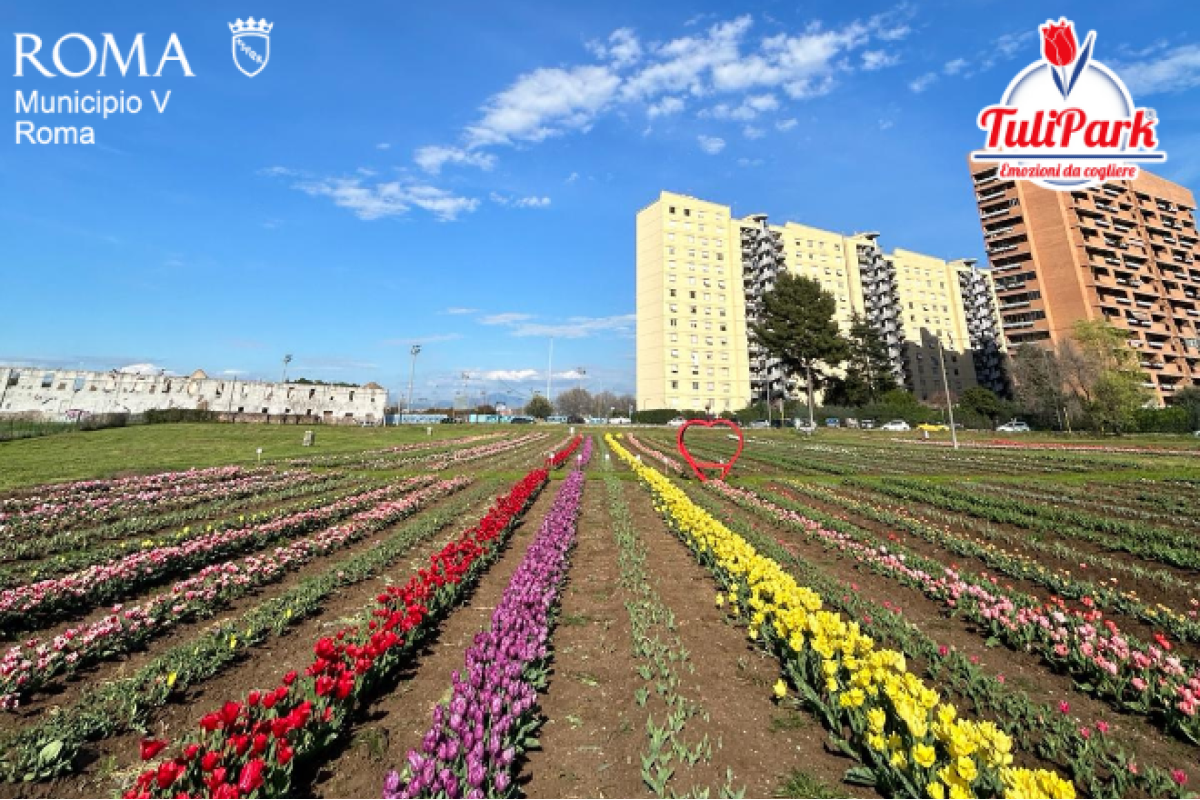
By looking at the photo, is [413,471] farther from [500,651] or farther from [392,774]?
[392,774]

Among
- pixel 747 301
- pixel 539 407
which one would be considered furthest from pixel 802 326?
pixel 539 407

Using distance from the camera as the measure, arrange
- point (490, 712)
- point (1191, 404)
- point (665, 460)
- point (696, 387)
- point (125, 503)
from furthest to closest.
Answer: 1. point (696, 387)
2. point (1191, 404)
3. point (665, 460)
4. point (125, 503)
5. point (490, 712)

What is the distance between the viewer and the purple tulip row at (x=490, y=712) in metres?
2.73

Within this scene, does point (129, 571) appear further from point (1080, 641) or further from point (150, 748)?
point (1080, 641)

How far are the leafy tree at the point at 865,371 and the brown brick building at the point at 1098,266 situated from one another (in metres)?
21.3

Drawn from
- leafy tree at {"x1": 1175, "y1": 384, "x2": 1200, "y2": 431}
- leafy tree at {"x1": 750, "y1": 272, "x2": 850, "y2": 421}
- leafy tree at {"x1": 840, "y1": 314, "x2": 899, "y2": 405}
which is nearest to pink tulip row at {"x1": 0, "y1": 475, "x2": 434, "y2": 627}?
leafy tree at {"x1": 750, "y1": 272, "x2": 850, "y2": 421}

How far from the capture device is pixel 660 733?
11.3 ft

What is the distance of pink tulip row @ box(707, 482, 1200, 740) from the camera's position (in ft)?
13.0

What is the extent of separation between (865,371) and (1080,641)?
7912 centimetres

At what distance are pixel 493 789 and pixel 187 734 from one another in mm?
2651

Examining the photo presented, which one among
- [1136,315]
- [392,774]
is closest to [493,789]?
[392,774]

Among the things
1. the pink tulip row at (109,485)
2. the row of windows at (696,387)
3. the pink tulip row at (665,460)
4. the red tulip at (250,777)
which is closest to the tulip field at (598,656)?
the red tulip at (250,777)

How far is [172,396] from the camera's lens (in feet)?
203

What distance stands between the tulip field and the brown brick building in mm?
86009
